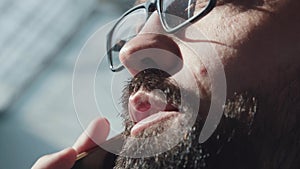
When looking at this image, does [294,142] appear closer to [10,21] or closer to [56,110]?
[56,110]

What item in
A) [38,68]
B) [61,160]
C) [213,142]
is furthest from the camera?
[38,68]

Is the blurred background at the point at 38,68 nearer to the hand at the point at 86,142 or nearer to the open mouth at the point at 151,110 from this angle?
the hand at the point at 86,142

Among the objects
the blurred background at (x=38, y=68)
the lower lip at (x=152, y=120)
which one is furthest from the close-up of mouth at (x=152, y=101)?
the blurred background at (x=38, y=68)

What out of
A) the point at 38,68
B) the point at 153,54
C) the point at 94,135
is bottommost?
the point at 38,68

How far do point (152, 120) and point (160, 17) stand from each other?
0.37 feet

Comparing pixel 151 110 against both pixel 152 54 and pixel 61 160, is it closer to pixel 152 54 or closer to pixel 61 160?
pixel 152 54

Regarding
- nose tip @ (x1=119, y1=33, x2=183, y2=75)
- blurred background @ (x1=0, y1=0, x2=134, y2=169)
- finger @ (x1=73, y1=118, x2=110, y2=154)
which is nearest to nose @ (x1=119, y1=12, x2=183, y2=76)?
nose tip @ (x1=119, y1=33, x2=183, y2=75)

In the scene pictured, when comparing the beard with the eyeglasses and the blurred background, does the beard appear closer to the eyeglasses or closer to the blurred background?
the eyeglasses

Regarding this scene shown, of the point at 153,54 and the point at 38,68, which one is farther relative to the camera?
the point at 38,68

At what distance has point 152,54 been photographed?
1.89 ft

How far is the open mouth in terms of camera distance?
55 centimetres

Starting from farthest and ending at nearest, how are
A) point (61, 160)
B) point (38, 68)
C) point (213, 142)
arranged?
point (38, 68)
point (61, 160)
point (213, 142)

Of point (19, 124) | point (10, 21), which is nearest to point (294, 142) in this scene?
point (10, 21)

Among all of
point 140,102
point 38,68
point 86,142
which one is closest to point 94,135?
point 86,142
